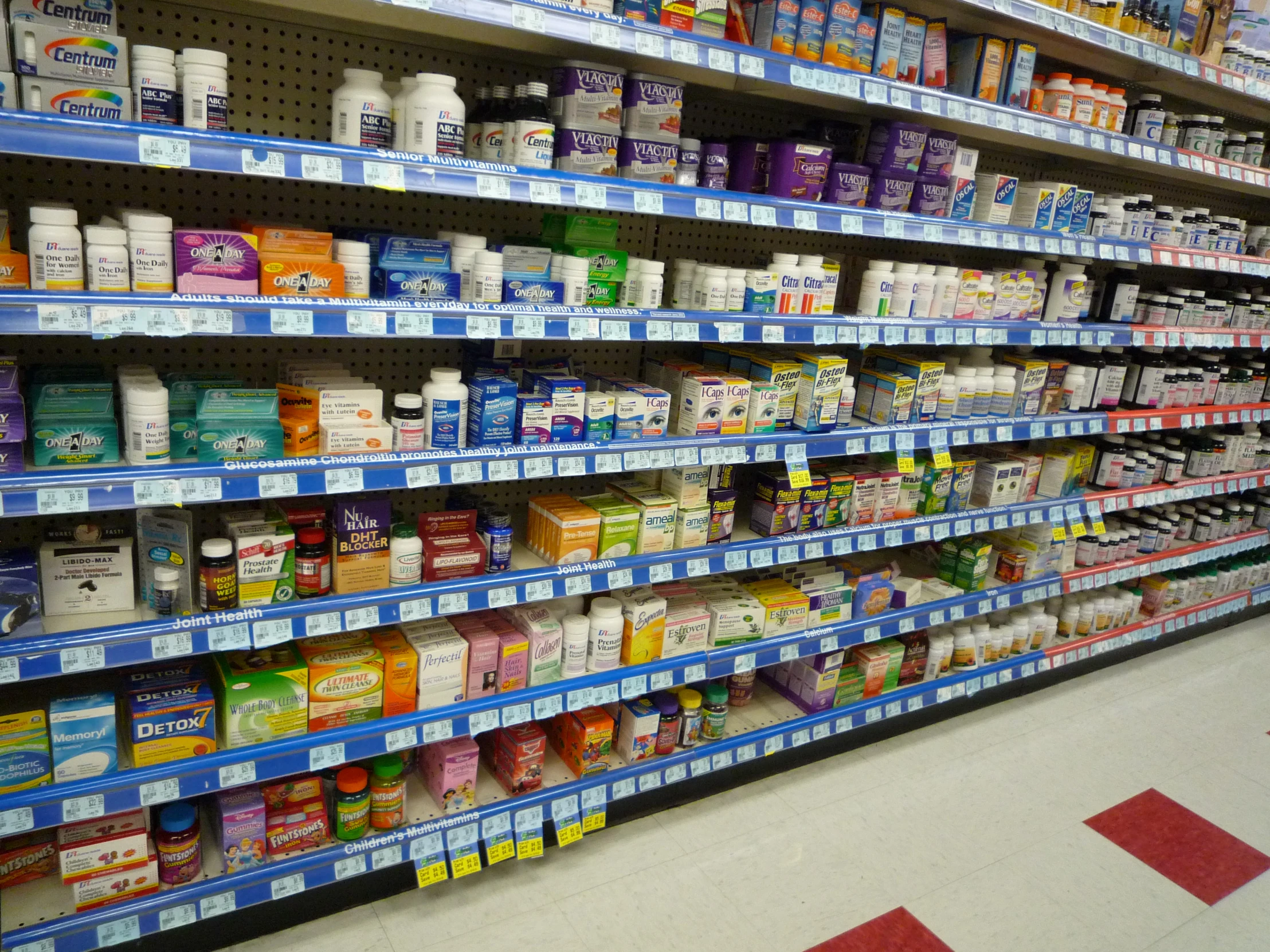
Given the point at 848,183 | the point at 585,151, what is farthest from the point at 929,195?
the point at 585,151

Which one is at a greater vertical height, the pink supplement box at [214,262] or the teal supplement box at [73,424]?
the pink supplement box at [214,262]

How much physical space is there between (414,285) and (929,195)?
5.35 ft

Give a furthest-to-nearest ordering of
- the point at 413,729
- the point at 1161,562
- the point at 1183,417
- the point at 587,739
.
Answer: the point at 1161,562
the point at 1183,417
the point at 587,739
the point at 413,729

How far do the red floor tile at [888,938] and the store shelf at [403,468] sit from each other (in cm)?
131

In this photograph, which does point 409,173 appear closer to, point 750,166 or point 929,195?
point 750,166

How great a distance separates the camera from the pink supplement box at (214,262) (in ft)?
5.26

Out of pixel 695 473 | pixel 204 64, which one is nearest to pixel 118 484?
pixel 204 64

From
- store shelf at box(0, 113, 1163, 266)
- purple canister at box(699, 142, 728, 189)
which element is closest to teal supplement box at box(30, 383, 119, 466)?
store shelf at box(0, 113, 1163, 266)

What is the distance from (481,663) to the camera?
2.21 metres

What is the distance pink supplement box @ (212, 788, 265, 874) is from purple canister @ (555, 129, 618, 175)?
1.65 meters

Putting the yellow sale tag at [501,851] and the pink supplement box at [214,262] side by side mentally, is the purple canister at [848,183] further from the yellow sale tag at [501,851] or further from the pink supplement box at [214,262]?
the yellow sale tag at [501,851]

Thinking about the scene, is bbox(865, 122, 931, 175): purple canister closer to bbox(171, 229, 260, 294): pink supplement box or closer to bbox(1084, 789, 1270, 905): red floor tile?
bbox(171, 229, 260, 294): pink supplement box

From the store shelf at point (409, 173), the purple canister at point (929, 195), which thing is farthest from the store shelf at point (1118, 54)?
the store shelf at point (409, 173)

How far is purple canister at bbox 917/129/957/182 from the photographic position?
2564mm
